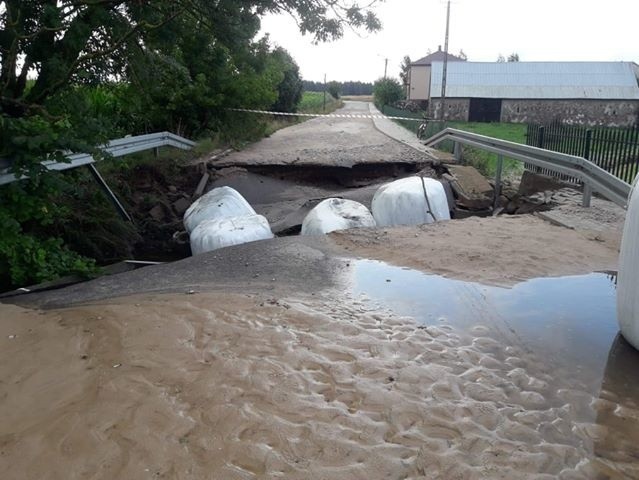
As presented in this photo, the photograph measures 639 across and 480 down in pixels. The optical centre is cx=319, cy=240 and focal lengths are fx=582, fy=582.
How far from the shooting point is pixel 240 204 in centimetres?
944

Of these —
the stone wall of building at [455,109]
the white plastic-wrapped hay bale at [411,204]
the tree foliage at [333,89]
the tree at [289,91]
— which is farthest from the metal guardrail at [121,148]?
the tree foliage at [333,89]

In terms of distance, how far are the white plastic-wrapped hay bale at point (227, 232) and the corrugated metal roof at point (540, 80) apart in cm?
4416

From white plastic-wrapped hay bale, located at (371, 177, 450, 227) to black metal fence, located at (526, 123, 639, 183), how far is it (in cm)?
260

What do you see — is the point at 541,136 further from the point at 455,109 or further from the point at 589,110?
the point at 589,110

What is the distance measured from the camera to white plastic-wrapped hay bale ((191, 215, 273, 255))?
26.1ft

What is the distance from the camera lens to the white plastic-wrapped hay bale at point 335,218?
832 centimetres

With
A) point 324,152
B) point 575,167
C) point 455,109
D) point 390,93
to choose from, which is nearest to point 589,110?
point 455,109

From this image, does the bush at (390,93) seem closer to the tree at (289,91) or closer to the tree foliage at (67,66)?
the tree at (289,91)

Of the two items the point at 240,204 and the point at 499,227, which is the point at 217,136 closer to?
the point at 240,204

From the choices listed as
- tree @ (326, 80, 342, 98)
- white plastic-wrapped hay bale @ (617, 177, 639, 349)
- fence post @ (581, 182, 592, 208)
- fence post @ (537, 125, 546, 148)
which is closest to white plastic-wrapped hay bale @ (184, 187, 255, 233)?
fence post @ (581, 182, 592, 208)

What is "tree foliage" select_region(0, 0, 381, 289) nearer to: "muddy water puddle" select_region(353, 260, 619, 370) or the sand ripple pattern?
the sand ripple pattern

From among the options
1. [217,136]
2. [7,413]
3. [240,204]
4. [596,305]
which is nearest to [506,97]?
[217,136]

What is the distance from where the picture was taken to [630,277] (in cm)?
400

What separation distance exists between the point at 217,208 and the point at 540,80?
160ft
